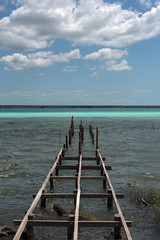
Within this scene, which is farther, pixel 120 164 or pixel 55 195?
pixel 120 164

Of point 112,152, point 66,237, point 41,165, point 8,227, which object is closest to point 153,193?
point 66,237

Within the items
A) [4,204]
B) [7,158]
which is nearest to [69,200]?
[4,204]

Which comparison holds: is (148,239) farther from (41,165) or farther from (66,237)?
(41,165)

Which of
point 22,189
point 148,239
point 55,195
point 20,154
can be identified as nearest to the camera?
point 148,239

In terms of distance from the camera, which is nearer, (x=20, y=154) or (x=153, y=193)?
(x=153, y=193)

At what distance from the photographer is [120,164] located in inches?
672

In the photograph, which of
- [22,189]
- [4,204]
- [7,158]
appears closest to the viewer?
[4,204]

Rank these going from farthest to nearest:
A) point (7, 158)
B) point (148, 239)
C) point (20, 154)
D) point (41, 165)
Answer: point (20, 154)
point (7, 158)
point (41, 165)
point (148, 239)

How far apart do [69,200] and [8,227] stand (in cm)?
347

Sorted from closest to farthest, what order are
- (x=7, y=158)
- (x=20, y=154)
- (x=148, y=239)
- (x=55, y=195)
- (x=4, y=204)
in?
(x=148, y=239)
(x=55, y=195)
(x=4, y=204)
(x=7, y=158)
(x=20, y=154)

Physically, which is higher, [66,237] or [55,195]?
[55,195]

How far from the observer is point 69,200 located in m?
10.5

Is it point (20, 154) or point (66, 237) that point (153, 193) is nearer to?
point (66, 237)

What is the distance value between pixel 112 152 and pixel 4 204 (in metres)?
13.1
